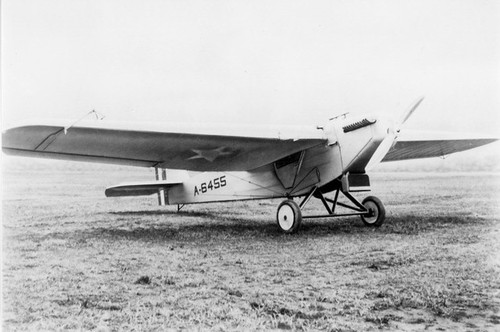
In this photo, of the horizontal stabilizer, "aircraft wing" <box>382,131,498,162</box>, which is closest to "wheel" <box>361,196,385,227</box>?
"aircraft wing" <box>382,131,498,162</box>

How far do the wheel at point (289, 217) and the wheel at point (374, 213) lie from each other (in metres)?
1.62

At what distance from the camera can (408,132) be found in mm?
9266

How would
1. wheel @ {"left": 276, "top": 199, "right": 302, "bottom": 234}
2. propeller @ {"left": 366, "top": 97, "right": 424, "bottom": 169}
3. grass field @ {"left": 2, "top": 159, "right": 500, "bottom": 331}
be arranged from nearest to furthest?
grass field @ {"left": 2, "top": 159, "right": 500, "bottom": 331}
propeller @ {"left": 366, "top": 97, "right": 424, "bottom": 169}
wheel @ {"left": 276, "top": 199, "right": 302, "bottom": 234}

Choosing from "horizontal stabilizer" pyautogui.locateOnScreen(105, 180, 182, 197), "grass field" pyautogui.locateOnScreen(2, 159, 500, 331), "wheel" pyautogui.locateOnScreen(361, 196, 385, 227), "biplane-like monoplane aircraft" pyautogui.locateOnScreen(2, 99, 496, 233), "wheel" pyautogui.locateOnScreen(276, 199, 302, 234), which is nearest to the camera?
"grass field" pyautogui.locateOnScreen(2, 159, 500, 331)

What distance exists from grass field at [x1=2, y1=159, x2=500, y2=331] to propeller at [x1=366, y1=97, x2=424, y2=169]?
1.24 m

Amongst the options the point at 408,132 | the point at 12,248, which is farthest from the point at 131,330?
the point at 408,132

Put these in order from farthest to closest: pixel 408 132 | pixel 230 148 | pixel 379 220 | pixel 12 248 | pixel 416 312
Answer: pixel 408 132 < pixel 379 220 < pixel 230 148 < pixel 12 248 < pixel 416 312

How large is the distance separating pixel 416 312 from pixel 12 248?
574cm

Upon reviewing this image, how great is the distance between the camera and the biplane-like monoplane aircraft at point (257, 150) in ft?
21.0

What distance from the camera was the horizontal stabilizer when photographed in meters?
10.4

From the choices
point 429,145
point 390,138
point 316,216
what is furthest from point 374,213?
point 429,145

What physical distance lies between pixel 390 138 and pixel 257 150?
2.24 m

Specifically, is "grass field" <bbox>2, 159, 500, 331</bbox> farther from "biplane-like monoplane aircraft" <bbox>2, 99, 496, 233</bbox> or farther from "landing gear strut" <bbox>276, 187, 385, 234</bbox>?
"biplane-like monoplane aircraft" <bbox>2, 99, 496, 233</bbox>

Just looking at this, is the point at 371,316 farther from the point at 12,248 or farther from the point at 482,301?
the point at 12,248
